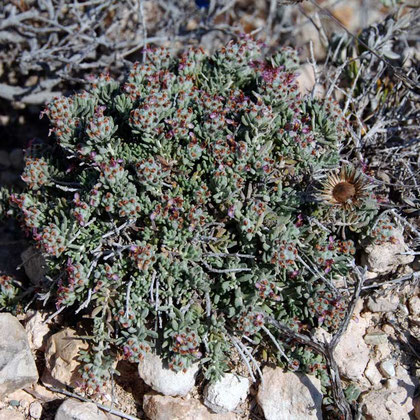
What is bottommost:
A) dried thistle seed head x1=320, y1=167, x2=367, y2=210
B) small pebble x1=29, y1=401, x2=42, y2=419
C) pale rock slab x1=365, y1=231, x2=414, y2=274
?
small pebble x1=29, y1=401, x2=42, y2=419

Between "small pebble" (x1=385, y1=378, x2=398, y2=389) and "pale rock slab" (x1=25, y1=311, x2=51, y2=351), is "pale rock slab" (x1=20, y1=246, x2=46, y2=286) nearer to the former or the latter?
"pale rock slab" (x1=25, y1=311, x2=51, y2=351)

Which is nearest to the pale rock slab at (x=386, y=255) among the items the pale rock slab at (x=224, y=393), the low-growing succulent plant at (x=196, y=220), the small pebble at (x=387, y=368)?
the low-growing succulent plant at (x=196, y=220)

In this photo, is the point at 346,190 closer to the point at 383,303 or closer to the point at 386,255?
the point at 386,255

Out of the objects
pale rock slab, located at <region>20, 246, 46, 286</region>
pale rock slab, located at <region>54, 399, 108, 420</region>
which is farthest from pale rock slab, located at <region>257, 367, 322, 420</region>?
pale rock slab, located at <region>20, 246, 46, 286</region>

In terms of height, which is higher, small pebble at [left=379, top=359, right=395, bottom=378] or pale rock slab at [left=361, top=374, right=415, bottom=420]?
small pebble at [left=379, top=359, right=395, bottom=378]

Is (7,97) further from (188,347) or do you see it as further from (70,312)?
(188,347)

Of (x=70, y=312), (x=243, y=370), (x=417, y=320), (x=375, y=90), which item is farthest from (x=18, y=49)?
(x=417, y=320)

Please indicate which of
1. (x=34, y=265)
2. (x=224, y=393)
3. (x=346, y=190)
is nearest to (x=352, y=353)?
(x=224, y=393)
